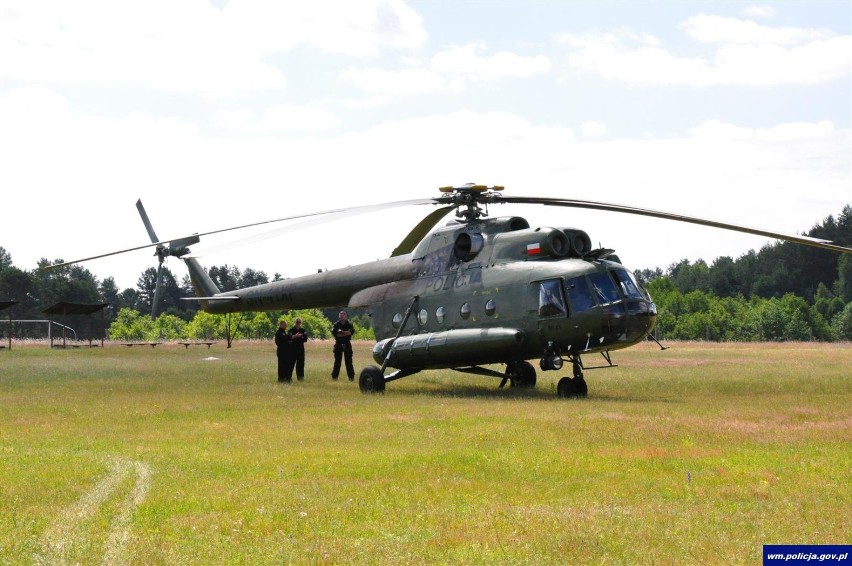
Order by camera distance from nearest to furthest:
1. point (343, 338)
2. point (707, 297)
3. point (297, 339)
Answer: point (343, 338) → point (297, 339) → point (707, 297)

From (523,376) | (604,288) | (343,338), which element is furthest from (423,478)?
(343,338)

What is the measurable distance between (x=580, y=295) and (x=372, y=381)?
575cm

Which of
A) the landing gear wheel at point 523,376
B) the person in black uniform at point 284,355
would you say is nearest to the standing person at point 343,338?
the person in black uniform at point 284,355

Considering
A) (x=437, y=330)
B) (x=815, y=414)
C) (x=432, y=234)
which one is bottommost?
(x=815, y=414)

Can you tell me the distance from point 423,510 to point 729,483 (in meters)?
3.58

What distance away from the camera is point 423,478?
11336mm

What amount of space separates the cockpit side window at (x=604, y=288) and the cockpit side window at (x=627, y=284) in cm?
19

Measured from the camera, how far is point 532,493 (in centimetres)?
1042

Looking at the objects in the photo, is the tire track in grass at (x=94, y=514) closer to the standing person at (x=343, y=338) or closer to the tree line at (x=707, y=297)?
the standing person at (x=343, y=338)

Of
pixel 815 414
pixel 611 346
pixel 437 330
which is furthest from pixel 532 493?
pixel 437 330

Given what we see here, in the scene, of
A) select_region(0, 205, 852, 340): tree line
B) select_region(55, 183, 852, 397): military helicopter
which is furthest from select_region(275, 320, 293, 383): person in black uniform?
select_region(0, 205, 852, 340): tree line

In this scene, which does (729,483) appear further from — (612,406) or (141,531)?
(612,406)

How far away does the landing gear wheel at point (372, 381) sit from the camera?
77.0 ft

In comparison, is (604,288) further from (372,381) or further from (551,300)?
(372,381)
